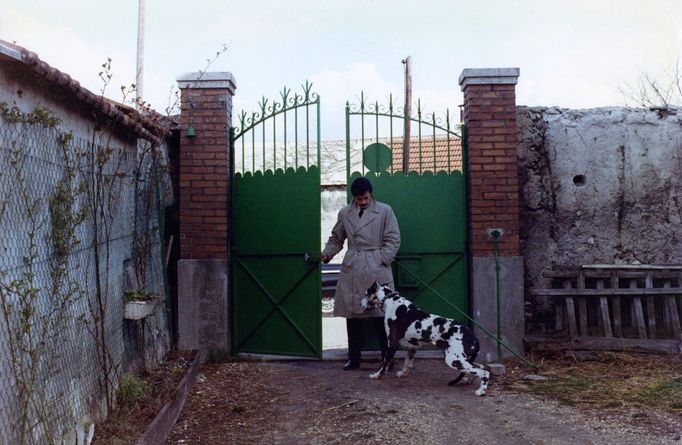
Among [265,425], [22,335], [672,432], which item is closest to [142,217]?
[265,425]

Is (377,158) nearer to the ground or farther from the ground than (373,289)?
farther from the ground

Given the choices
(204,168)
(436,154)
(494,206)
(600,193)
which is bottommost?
(494,206)

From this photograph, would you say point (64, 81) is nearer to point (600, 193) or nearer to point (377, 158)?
point (377, 158)

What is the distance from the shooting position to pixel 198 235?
7.45 meters

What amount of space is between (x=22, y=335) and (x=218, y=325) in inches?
150

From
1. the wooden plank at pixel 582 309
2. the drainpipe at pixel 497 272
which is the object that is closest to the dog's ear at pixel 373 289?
the drainpipe at pixel 497 272

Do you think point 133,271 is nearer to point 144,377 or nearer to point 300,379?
point 144,377

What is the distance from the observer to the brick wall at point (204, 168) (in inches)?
293

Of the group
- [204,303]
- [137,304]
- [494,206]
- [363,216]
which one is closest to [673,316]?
[494,206]

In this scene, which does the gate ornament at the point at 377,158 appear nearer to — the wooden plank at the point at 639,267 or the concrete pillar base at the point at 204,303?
the concrete pillar base at the point at 204,303

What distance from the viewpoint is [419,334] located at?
251 inches

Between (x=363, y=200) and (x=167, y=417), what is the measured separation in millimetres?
2930

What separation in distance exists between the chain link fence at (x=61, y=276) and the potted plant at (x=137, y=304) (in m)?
0.06

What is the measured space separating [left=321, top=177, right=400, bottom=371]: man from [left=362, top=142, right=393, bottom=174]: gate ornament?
0.50m
